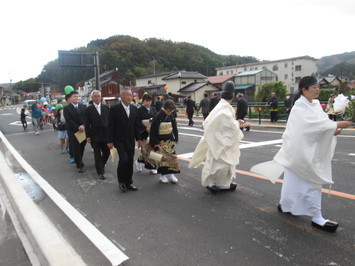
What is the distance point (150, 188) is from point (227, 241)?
220 centimetres

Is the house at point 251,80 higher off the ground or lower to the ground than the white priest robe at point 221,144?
higher

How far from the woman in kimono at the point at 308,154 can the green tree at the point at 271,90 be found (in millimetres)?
21831

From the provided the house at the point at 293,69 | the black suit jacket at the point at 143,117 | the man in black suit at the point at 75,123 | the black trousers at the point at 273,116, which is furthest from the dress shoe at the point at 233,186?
the house at the point at 293,69

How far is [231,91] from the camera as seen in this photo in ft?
14.2

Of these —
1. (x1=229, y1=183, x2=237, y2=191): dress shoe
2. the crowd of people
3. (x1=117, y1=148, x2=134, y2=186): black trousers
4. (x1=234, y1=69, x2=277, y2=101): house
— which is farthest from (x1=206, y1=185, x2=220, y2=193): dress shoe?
(x1=234, y1=69, x2=277, y2=101): house

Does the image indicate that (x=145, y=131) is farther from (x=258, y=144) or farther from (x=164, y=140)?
(x=258, y=144)

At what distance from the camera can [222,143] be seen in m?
4.13

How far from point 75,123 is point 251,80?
152 feet

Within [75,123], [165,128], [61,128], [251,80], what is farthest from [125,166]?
[251,80]

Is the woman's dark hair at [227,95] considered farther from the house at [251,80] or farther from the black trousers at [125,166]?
the house at [251,80]

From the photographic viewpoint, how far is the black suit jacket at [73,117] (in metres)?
6.43

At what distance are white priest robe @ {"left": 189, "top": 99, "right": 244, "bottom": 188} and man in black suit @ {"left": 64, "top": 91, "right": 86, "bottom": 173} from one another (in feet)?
11.0

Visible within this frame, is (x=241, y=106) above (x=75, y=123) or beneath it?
above

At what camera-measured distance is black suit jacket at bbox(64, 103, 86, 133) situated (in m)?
6.43
